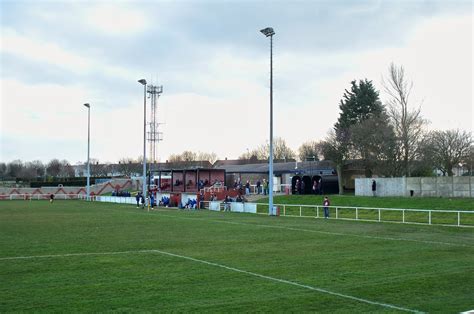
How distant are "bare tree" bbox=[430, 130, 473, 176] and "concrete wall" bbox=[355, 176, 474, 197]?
7.12 m

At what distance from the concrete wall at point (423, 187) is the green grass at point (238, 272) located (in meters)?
17.3

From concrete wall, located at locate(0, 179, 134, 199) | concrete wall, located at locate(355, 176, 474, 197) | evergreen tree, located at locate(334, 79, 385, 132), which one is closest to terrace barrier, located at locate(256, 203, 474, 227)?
concrete wall, located at locate(355, 176, 474, 197)

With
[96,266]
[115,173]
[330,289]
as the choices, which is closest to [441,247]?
[330,289]

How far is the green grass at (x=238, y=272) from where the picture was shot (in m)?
9.38

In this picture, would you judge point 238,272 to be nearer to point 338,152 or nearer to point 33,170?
point 338,152

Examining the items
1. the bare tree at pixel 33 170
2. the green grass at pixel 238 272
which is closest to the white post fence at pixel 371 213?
the green grass at pixel 238 272

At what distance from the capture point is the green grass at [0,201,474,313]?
9.38 m

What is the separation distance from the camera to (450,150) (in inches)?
1928

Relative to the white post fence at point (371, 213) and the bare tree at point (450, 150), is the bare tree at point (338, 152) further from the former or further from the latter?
the white post fence at point (371, 213)

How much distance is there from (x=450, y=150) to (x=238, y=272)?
41.5m

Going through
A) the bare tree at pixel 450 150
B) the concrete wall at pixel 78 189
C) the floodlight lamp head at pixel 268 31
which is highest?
the floodlight lamp head at pixel 268 31

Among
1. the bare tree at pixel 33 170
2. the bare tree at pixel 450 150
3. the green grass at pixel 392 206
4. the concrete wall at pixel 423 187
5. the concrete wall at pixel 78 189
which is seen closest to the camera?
the green grass at pixel 392 206

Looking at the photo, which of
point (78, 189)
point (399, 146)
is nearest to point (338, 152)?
point (399, 146)

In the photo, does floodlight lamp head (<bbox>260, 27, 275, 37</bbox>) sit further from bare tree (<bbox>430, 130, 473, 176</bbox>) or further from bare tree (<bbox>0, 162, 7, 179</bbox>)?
bare tree (<bbox>0, 162, 7, 179</bbox>)
